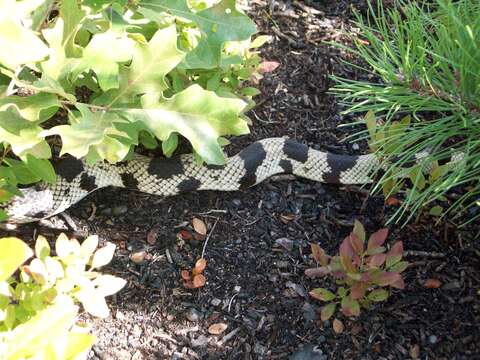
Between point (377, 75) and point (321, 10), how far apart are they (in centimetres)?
66

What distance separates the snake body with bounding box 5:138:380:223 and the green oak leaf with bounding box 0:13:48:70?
56.0 inches

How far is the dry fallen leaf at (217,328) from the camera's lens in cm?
254

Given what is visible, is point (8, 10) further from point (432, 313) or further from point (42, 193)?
point (432, 313)

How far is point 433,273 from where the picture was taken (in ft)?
8.97

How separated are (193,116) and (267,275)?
99 centimetres

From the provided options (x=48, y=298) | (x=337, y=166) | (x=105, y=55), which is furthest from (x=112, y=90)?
(x=337, y=166)

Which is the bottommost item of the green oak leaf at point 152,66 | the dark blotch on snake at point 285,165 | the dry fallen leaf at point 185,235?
the dry fallen leaf at point 185,235

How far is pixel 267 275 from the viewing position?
2.74 meters

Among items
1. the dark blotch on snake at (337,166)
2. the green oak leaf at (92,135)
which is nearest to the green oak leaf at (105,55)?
the green oak leaf at (92,135)

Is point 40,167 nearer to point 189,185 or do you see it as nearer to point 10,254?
point 189,185

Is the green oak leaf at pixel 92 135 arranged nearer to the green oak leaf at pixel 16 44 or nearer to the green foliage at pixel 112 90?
the green foliage at pixel 112 90

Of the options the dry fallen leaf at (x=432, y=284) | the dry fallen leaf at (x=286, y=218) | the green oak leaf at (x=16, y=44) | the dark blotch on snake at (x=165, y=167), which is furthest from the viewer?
the dark blotch on snake at (x=165, y=167)

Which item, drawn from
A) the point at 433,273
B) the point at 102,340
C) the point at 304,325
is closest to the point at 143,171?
the point at 102,340

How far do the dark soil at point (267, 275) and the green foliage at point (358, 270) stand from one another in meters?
0.14
